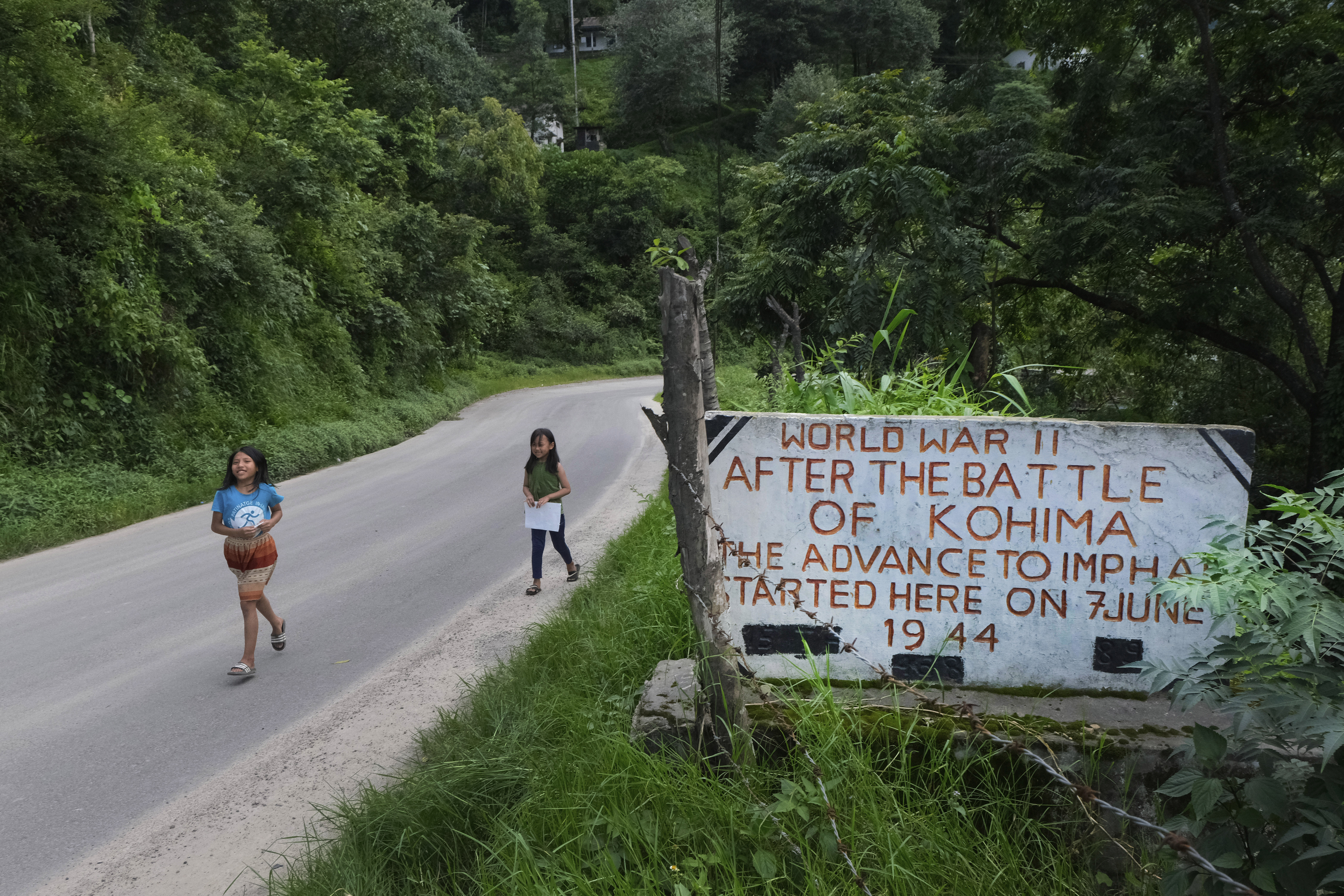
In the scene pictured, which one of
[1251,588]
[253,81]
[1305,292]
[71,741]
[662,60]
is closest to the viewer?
[1251,588]

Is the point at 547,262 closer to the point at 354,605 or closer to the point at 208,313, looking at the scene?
the point at 208,313

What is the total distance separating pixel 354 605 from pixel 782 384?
12.3 ft

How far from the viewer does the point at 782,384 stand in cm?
675

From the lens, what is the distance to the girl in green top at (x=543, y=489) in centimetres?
737

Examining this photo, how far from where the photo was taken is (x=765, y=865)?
8.21 feet

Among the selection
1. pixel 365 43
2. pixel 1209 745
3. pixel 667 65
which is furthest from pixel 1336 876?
pixel 667 65

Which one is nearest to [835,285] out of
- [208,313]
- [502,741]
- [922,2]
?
[502,741]

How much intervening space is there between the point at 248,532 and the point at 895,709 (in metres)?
4.24

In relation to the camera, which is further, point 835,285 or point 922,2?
point 922,2

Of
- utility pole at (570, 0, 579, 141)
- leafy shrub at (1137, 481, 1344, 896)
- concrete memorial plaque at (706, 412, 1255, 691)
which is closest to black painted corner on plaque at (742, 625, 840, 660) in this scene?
concrete memorial plaque at (706, 412, 1255, 691)

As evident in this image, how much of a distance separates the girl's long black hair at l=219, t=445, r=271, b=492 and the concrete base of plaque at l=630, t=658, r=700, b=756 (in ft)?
11.1

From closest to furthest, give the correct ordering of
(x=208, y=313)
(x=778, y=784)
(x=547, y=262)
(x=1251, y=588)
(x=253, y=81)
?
(x=1251, y=588) → (x=778, y=784) → (x=208, y=313) → (x=253, y=81) → (x=547, y=262)

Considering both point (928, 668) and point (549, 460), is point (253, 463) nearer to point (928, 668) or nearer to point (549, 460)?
→ point (549, 460)

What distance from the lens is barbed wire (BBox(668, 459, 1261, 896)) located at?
1.95 meters
